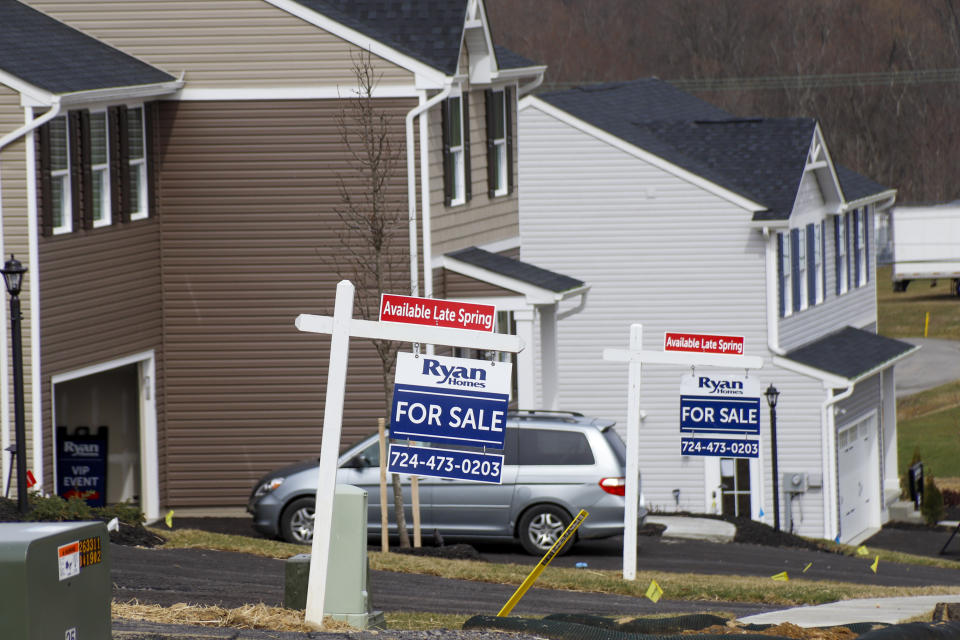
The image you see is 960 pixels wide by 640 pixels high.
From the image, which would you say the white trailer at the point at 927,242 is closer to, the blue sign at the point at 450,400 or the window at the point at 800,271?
the window at the point at 800,271

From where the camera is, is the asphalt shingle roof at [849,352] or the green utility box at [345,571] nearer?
the green utility box at [345,571]

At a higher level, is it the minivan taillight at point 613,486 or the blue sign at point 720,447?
the blue sign at point 720,447

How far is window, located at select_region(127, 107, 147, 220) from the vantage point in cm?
2245

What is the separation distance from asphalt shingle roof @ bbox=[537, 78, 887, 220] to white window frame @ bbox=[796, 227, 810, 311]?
1594 mm

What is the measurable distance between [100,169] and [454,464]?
11998 millimetres

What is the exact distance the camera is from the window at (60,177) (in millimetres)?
20359

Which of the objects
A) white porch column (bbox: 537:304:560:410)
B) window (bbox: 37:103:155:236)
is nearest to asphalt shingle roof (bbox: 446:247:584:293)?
white porch column (bbox: 537:304:560:410)

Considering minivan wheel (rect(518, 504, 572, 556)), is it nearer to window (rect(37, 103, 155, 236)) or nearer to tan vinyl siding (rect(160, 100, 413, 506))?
tan vinyl siding (rect(160, 100, 413, 506))

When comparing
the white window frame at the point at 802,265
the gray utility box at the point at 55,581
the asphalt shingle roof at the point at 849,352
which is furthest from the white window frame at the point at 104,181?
the white window frame at the point at 802,265

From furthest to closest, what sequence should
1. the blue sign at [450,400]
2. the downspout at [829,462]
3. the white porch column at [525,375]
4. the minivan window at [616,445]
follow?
the downspout at [829,462], the white porch column at [525,375], the minivan window at [616,445], the blue sign at [450,400]

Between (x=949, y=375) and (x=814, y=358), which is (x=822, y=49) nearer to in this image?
(x=949, y=375)

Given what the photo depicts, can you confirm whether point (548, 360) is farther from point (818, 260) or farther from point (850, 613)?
point (850, 613)

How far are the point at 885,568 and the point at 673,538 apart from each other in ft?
10.2

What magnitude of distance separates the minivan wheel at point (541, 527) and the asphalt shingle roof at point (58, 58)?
8.04 m
